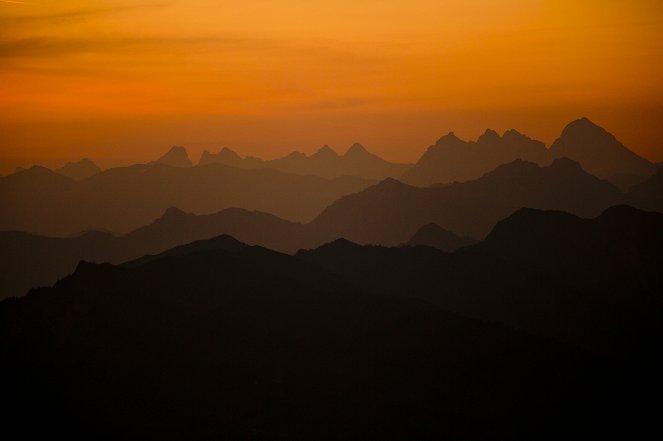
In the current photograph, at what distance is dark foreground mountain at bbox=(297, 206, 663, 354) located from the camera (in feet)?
409

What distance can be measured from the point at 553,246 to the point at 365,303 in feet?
223

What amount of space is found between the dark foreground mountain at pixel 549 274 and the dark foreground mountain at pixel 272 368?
24305 millimetres

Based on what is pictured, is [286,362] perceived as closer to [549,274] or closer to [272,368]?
[272,368]

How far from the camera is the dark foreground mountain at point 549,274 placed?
4911 inches

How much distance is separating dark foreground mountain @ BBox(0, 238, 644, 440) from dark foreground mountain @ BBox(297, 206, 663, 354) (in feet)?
79.7

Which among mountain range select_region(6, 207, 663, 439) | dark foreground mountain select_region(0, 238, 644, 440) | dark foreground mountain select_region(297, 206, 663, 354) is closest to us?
dark foreground mountain select_region(0, 238, 644, 440)

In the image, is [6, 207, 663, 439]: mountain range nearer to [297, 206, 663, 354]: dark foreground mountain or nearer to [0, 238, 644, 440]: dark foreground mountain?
[0, 238, 644, 440]: dark foreground mountain

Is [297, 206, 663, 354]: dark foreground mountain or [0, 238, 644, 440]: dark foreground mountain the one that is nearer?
[0, 238, 644, 440]: dark foreground mountain

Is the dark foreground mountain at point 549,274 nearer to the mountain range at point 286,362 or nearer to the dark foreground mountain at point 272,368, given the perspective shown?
the mountain range at point 286,362

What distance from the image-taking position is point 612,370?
92.8 meters

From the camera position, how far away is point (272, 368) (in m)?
86.2

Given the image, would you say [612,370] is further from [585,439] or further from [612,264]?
[612,264]

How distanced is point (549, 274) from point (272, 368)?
73244 mm

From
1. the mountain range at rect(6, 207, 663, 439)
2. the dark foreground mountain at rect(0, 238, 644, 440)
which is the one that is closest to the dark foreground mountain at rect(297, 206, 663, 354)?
the mountain range at rect(6, 207, 663, 439)
